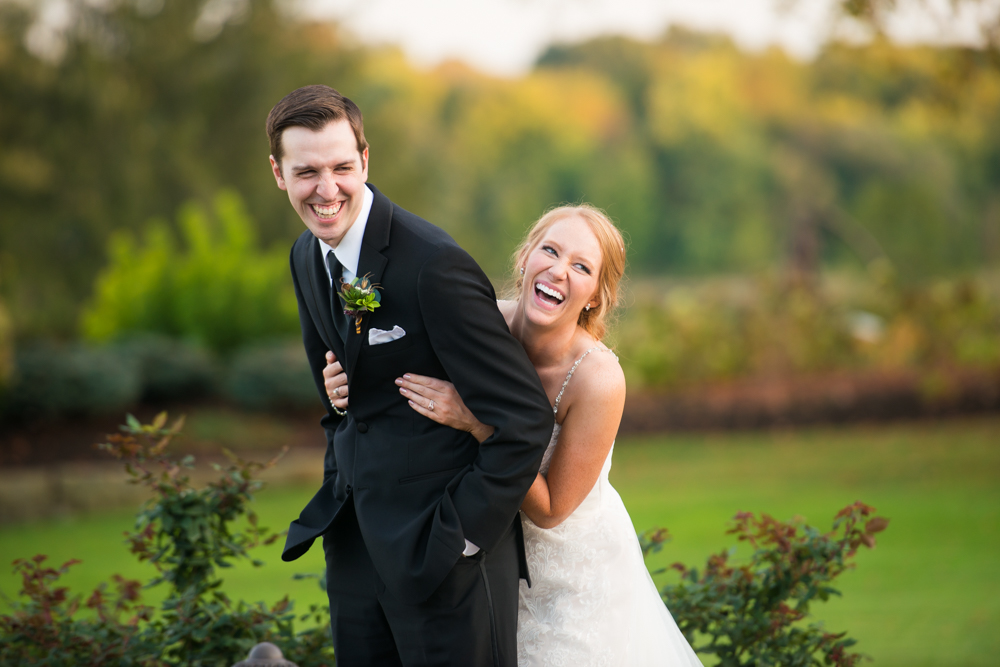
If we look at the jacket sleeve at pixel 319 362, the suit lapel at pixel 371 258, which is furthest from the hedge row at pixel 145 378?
the suit lapel at pixel 371 258

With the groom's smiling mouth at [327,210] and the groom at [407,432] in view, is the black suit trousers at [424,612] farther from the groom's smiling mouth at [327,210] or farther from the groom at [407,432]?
the groom's smiling mouth at [327,210]

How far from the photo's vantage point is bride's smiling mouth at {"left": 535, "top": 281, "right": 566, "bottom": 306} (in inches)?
107

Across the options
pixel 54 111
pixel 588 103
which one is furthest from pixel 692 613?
pixel 588 103

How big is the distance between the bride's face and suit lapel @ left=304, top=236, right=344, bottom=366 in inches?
23.6

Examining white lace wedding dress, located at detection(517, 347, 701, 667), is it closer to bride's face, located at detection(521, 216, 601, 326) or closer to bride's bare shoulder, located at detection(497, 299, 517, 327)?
bride's face, located at detection(521, 216, 601, 326)

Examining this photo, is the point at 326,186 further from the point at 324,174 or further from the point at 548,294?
the point at 548,294

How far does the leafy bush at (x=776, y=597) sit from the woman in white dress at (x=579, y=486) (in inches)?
13.2

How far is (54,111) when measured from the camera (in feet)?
63.8

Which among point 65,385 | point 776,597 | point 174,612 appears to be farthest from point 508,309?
point 65,385

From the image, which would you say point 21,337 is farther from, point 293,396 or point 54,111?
point 54,111

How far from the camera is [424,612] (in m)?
2.41

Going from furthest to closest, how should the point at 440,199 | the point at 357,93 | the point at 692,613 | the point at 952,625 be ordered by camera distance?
the point at 440,199 → the point at 357,93 → the point at 952,625 → the point at 692,613

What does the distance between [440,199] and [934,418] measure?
18.7 meters

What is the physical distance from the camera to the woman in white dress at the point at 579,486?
2.74 m
